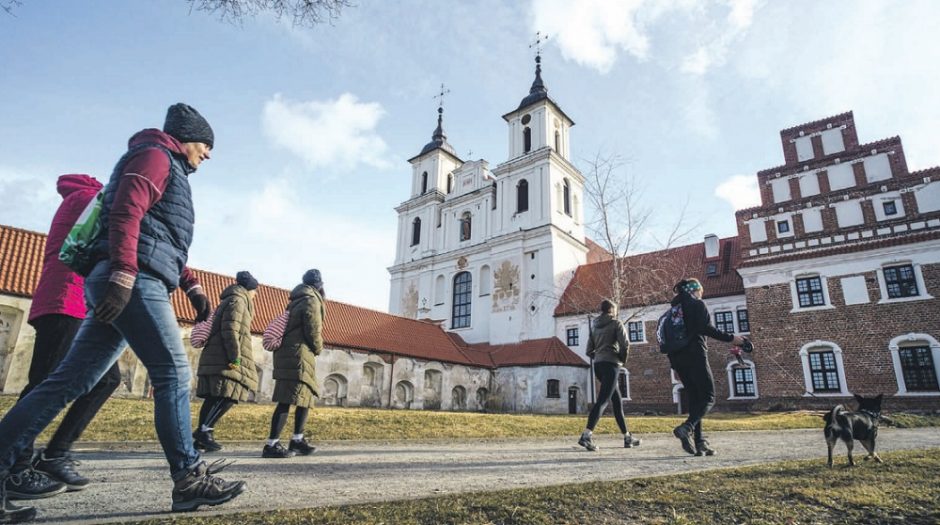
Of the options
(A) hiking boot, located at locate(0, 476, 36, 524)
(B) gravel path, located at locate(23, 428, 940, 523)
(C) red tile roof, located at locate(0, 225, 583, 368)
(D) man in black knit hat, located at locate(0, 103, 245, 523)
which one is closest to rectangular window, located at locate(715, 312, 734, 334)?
(C) red tile roof, located at locate(0, 225, 583, 368)

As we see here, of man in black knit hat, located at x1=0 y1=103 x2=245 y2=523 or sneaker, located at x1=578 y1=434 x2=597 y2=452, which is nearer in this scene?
man in black knit hat, located at x1=0 y1=103 x2=245 y2=523

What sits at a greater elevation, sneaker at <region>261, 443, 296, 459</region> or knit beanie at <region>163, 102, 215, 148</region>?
knit beanie at <region>163, 102, 215, 148</region>

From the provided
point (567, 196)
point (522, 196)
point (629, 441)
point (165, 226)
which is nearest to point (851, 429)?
point (629, 441)

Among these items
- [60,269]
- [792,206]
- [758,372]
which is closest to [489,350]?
[758,372]

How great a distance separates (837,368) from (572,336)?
12.8 metres

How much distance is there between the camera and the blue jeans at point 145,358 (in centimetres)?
254

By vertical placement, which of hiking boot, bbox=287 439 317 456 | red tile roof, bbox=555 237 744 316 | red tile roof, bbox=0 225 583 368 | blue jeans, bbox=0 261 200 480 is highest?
red tile roof, bbox=555 237 744 316

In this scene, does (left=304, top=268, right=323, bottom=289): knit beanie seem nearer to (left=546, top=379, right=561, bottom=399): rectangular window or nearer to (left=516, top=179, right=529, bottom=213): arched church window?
(left=546, top=379, right=561, bottom=399): rectangular window

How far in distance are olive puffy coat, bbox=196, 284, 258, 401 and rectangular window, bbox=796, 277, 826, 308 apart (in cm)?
2357

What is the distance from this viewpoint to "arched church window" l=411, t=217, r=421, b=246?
127ft

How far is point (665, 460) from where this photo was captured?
211 inches

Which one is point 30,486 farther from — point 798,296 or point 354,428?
point 798,296

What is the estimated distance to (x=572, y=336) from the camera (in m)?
29.5

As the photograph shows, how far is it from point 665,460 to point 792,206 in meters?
22.2
